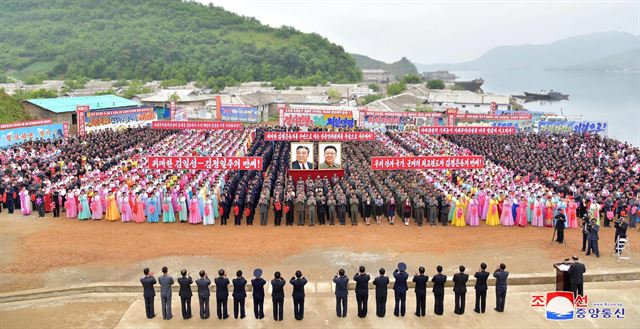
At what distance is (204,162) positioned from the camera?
17250mm

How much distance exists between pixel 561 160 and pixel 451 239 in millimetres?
11715

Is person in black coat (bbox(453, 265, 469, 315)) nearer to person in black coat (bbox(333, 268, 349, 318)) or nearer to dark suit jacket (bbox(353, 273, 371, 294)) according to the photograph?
dark suit jacket (bbox(353, 273, 371, 294))

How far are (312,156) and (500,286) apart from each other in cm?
1056

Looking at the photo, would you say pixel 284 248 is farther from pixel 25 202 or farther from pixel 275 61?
pixel 275 61

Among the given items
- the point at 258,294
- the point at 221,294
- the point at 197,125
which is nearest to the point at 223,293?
the point at 221,294

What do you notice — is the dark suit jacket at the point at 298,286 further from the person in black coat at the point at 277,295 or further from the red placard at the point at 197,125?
the red placard at the point at 197,125

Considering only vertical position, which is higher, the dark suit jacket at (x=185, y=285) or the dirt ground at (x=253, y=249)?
the dark suit jacket at (x=185, y=285)

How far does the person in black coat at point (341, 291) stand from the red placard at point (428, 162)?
8801mm

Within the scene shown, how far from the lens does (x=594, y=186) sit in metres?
18.4

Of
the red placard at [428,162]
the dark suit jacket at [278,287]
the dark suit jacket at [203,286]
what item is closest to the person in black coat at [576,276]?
the dark suit jacket at [278,287]

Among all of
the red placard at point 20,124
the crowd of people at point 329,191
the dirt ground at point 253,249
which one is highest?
the red placard at point 20,124

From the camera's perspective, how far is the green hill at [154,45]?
100 m

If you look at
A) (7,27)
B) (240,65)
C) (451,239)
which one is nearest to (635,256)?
(451,239)

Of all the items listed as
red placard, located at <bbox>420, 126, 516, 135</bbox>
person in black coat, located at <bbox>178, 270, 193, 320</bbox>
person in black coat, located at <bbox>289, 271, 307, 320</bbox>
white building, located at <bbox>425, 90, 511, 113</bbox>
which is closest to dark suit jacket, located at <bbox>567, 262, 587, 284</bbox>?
person in black coat, located at <bbox>289, 271, 307, 320</bbox>
